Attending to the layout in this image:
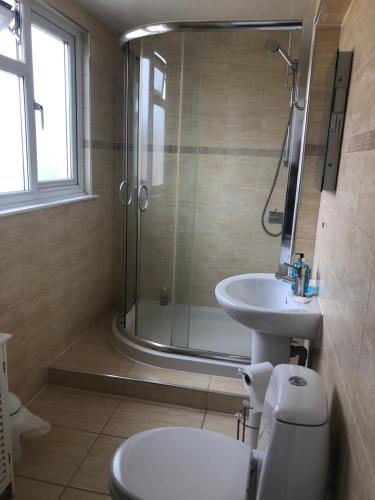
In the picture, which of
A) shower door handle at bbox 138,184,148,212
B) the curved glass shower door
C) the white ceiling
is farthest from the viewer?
shower door handle at bbox 138,184,148,212

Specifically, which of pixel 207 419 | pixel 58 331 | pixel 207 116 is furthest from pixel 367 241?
pixel 207 116

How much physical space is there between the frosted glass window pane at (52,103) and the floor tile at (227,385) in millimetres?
1657

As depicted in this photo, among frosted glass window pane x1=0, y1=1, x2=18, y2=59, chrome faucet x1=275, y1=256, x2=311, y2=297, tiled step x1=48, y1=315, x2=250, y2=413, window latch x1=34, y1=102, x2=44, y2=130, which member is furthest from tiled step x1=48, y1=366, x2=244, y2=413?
frosted glass window pane x1=0, y1=1, x2=18, y2=59

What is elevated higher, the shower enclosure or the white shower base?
the shower enclosure

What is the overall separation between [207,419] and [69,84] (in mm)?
2354

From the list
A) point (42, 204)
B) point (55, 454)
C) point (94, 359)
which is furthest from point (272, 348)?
point (42, 204)

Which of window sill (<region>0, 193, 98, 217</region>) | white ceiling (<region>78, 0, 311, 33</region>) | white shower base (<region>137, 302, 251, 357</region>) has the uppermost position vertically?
white ceiling (<region>78, 0, 311, 33</region>)

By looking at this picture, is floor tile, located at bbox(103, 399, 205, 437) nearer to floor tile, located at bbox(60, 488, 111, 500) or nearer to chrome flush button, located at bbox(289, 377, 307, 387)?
floor tile, located at bbox(60, 488, 111, 500)

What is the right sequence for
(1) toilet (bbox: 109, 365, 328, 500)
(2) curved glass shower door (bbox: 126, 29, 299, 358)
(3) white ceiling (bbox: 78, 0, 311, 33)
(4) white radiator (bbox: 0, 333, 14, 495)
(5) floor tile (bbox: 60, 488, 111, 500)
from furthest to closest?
(2) curved glass shower door (bbox: 126, 29, 299, 358)
(3) white ceiling (bbox: 78, 0, 311, 33)
(5) floor tile (bbox: 60, 488, 111, 500)
(4) white radiator (bbox: 0, 333, 14, 495)
(1) toilet (bbox: 109, 365, 328, 500)

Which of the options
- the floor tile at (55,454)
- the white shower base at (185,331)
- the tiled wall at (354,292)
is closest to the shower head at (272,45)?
the tiled wall at (354,292)

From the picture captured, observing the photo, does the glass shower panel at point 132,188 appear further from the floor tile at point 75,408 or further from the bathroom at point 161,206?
the floor tile at point 75,408

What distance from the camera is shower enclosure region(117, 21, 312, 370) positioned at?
260 centimetres

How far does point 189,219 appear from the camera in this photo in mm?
2859

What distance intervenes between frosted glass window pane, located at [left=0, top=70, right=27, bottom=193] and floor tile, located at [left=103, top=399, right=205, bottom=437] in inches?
55.3
